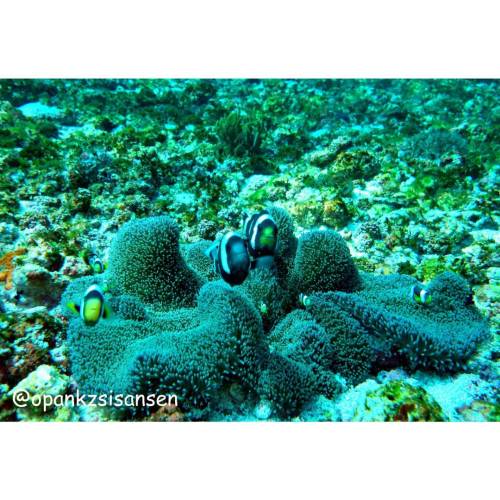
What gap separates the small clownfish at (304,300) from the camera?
2771 mm

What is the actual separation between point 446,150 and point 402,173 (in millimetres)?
1311

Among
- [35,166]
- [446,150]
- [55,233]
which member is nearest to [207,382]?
[55,233]

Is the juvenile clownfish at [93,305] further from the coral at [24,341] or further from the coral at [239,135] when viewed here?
the coral at [239,135]

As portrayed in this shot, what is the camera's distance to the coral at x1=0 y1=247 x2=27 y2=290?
121 inches

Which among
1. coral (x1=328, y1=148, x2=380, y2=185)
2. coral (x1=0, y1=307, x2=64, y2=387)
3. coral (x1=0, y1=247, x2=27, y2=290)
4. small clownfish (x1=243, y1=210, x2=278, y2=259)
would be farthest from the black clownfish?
coral (x1=328, y1=148, x2=380, y2=185)

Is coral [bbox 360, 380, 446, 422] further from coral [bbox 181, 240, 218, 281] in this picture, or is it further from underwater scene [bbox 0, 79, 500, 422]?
coral [bbox 181, 240, 218, 281]

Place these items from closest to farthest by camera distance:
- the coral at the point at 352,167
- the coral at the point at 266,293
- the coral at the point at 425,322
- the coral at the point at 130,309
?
the coral at the point at 425,322, the coral at the point at 130,309, the coral at the point at 266,293, the coral at the point at 352,167

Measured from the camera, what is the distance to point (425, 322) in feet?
8.89

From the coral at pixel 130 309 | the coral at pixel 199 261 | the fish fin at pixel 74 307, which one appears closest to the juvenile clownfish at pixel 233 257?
the coral at pixel 130 309

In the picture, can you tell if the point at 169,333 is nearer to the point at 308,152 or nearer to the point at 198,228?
the point at 198,228

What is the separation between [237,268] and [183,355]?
0.65 metres

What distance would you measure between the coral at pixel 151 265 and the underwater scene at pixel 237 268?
15mm

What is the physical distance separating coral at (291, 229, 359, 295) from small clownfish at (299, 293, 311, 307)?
15 centimetres

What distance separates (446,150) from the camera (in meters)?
6.57
